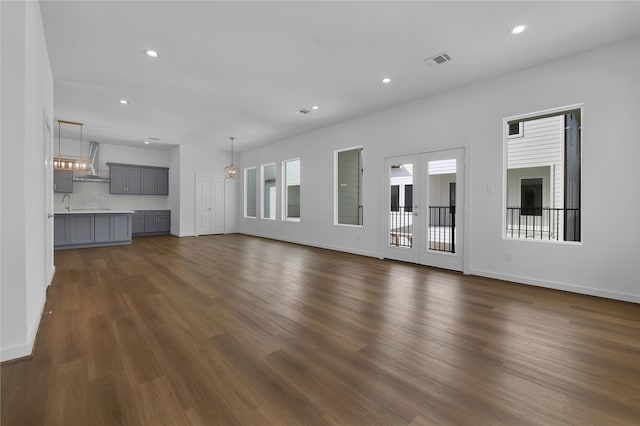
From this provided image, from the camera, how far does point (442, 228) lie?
5164mm

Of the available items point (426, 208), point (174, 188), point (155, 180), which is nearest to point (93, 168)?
point (155, 180)

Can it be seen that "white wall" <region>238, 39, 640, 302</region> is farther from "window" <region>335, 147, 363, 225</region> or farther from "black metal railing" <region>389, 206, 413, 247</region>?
"window" <region>335, 147, 363, 225</region>

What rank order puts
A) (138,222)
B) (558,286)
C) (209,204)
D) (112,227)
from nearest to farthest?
(558,286)
(112,227)
(138,222)
(209,204)

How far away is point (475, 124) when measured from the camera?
15.0 feet

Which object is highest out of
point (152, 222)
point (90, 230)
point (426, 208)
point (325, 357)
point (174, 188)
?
point (174, 188)

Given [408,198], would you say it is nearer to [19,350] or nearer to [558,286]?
[558,286]

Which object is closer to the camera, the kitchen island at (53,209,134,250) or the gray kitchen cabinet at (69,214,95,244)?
the kitchen island at (53,209,134,250)

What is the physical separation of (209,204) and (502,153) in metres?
8.91

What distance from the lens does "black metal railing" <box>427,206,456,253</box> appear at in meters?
5.00

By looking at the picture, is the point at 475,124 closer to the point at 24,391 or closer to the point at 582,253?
the point at 582,253

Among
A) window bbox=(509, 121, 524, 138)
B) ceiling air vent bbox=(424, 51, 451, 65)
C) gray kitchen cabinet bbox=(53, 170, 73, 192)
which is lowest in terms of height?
gray kitchen cabinet bbox=(53, 170, 73, 192)

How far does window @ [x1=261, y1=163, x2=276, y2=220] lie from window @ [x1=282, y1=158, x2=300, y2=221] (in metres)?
0.76

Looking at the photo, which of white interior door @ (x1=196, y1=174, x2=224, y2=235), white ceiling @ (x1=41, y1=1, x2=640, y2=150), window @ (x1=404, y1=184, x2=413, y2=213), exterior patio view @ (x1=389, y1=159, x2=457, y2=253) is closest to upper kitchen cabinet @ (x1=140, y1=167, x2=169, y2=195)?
white interior door @ (x1=196, y1=174, x2=224, y2=235)

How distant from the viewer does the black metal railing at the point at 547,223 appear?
16.1ft
